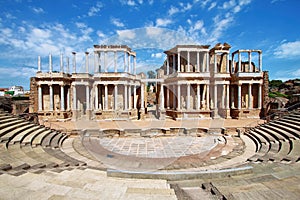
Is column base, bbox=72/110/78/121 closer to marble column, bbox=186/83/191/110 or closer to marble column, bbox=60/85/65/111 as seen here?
marble column, bbox=60/85/65/111

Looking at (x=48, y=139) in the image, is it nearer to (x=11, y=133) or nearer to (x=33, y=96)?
(x=11, y=133)

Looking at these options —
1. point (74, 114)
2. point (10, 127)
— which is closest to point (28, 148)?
point (10, 127)

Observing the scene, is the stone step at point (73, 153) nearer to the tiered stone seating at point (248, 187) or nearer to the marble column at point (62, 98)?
the tiered stone seating at point (248, 187)

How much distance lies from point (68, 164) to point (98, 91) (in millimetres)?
18709

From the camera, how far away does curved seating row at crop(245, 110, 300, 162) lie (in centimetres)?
848

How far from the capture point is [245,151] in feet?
37.2

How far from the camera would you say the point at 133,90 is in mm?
26938

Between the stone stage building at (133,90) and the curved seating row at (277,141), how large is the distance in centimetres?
1040

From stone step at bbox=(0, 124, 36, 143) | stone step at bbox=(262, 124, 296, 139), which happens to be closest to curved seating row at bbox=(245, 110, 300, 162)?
stone step at bbox=(262, 124, 296, 139)

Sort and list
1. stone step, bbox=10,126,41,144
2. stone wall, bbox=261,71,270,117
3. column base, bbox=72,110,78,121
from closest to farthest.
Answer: stone step, bbox=10,126,41,144
stone wall, bbox=261,71,270,117
column base, bbox=72,110,78,121

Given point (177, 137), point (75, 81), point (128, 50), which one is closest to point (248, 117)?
point (177, 137)

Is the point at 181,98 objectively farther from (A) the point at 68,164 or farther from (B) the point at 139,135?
(A) the point at 68,164

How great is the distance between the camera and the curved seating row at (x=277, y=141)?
8.48m

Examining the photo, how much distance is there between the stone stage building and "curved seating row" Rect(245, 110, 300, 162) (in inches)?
410
